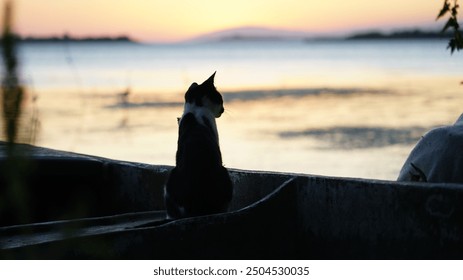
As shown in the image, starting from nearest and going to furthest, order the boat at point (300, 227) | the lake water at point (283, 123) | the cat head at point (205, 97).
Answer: the boat at point (300, 227) < the cat head at point (205, 97) < the lake water at point (283, 123)

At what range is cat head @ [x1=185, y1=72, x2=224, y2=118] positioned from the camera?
4914mm

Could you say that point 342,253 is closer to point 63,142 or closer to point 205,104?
point 205,104

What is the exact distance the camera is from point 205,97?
4957 mm

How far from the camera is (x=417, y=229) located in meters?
3.87

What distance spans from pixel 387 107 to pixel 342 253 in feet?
64.4

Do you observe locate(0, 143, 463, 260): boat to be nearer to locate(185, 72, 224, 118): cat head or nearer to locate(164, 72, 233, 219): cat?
locate(164, 72, 233, 219): cat

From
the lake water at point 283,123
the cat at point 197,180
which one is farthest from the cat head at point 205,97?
the lake water at point 283,123

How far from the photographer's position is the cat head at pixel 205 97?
4.91 metres

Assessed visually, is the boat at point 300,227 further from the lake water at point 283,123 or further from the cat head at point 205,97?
the lake water at point 283,123

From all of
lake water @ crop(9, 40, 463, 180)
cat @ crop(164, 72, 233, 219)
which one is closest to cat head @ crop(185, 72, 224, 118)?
cat @ crop(164, 72, 233, 219)

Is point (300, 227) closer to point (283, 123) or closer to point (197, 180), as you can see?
point (197, 180)

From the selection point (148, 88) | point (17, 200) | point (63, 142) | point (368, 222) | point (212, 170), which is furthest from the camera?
point (148, 88)

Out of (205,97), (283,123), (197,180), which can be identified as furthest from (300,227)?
(283,123)
